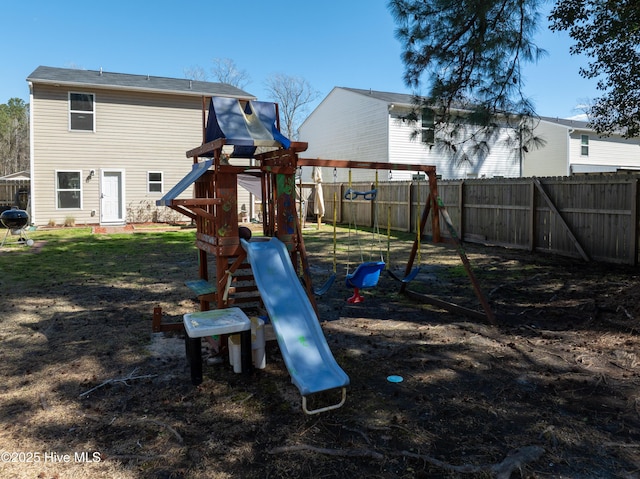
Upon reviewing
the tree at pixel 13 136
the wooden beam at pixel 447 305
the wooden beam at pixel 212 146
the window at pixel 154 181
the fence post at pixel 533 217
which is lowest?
the wooden beam at pixel 447 305

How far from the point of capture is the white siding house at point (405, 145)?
19.9 meters

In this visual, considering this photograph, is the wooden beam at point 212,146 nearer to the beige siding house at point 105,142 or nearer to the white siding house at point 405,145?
the beige siding house at point 105,142

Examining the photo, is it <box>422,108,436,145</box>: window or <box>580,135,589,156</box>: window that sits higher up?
<box>580,135,589,156</box>: window

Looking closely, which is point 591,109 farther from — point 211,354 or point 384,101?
point 384,101

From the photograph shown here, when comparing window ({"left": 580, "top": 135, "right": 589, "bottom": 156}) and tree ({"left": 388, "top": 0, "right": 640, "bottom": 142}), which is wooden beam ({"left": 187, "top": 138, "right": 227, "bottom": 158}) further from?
window ({"left": 580, "top": 135, "right": 589, "bottom": 156})

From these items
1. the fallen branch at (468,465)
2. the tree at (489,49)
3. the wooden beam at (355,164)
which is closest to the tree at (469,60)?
the tree at (489,49)

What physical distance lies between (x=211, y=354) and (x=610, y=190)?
8206mm

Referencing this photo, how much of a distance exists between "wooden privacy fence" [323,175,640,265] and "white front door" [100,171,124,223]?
9.64 meters

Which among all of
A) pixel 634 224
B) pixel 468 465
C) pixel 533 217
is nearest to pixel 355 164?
Answer: pixel 468 465

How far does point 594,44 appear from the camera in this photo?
760 cm

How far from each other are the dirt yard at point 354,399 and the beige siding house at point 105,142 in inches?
445

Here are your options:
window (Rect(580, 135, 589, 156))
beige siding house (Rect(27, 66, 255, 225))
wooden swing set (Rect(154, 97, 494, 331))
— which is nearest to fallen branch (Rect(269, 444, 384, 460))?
wooden swing set (Rect(154, 97, 494, 331))

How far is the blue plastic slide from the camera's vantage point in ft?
10.3

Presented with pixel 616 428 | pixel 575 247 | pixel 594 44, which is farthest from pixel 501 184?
pixel 616 428
